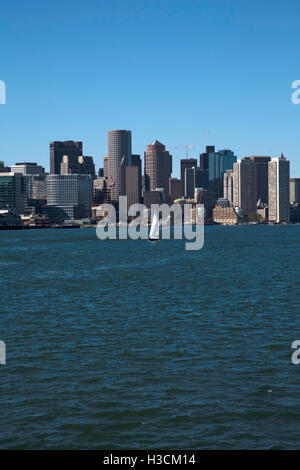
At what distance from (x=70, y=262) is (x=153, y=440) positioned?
8876 centimetres

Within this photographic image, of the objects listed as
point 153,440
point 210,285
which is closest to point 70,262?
point 210,285

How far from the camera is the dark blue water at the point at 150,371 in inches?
922

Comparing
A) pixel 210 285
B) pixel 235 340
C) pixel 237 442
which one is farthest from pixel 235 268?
pixel 237 442

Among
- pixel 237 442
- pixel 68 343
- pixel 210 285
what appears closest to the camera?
pixel 237 442

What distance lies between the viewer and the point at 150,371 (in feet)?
102

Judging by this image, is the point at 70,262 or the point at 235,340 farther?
the point at 70,262

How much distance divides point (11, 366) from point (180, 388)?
30.1ft

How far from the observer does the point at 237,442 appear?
22.5 m

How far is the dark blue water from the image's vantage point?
23.4 m

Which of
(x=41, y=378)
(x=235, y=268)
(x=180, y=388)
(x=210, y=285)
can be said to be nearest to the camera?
(x=180, y=388)
